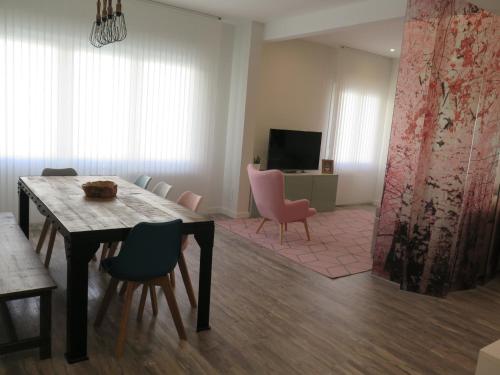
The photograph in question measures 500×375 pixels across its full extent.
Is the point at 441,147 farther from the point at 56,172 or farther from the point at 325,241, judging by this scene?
the point at 56,172

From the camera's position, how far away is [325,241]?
17.6ft

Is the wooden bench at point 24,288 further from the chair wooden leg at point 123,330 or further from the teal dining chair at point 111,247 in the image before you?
the teal dining chair at point 111,247

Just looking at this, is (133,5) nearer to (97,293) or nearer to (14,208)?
(14,208)

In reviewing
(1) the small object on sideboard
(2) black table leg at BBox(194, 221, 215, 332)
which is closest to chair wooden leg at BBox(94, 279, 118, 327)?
(2) black table leg at BBox(194, 221, 215, 332)

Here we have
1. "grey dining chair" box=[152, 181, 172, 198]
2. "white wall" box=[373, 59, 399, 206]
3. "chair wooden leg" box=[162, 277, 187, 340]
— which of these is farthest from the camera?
"white wall" box=[373, 59, 399, 206]

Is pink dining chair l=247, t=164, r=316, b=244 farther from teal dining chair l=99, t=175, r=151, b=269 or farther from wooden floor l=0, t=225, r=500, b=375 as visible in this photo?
teal dining chair l=99, t=175, r=151, b=269

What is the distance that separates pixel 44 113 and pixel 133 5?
1.69m

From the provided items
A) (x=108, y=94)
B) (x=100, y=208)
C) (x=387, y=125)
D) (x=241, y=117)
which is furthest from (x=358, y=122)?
(x=100, y=208)

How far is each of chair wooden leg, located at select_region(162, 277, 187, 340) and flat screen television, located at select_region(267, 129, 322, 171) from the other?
13.7ft

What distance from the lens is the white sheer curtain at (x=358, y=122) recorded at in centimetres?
747

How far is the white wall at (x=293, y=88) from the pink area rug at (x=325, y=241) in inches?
55.2

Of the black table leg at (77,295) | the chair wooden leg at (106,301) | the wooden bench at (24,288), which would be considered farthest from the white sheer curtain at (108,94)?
the black table leg at (77,295)

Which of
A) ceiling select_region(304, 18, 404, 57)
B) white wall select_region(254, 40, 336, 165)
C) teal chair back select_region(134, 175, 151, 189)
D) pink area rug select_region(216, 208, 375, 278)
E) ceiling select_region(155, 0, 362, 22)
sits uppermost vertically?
ceiling select_region(304, 18, 404, 57)

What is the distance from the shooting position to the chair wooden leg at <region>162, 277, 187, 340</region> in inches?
104
